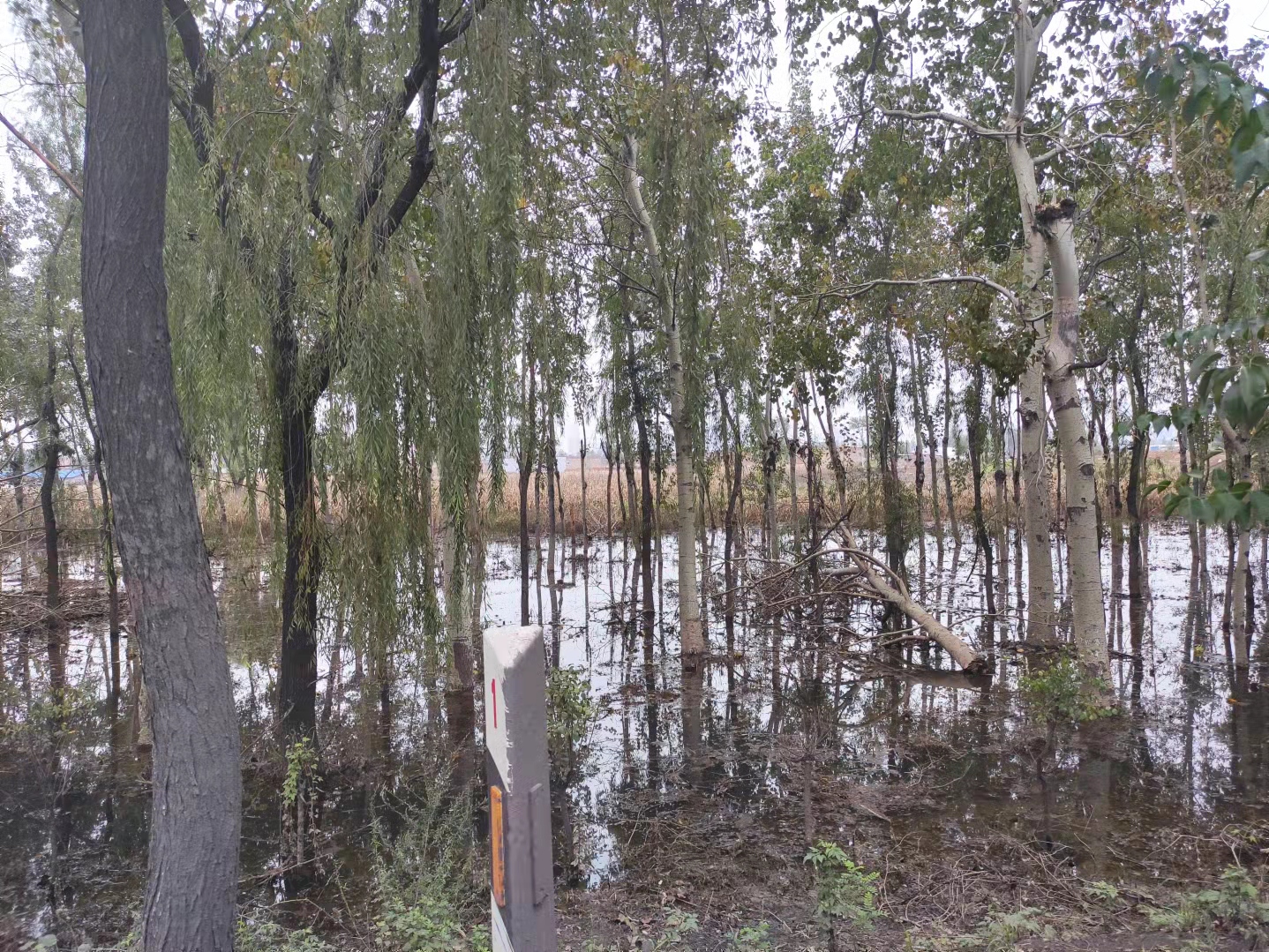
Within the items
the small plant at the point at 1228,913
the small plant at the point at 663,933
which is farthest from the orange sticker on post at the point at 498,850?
the small plant at the point at 1228,913

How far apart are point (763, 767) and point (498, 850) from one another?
5404 mm

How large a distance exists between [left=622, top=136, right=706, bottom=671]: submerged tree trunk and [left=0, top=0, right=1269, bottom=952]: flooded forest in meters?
0.08

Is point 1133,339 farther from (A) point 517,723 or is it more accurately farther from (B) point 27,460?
(B) point 27,460

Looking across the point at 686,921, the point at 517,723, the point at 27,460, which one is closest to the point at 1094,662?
the point at 686,921

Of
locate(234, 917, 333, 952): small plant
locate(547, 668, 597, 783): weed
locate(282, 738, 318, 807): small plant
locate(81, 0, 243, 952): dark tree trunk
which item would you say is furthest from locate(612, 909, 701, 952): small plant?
locate(547, 668, 597, 783): weed

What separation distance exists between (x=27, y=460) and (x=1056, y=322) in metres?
13.6

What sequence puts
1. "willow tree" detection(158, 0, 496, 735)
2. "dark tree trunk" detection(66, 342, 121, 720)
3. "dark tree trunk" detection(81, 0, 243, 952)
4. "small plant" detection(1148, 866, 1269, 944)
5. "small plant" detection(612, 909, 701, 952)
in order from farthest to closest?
"dark tree trunk" detection(66, 342, 121, 720)
"willow tree" detection(158, 0, 496, 735)
"small plant" detection(612, 909, 701, 952)
"small plant" detection(1148, 866, 1269, 944)
"dark tree trunk" detection(81, 0, 243, 952)

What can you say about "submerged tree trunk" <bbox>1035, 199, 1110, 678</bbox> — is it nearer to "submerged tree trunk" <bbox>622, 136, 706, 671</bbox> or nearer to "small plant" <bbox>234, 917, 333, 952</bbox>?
"submerged tree trunk" <bbox>622, 136, 706, 671</bbox>

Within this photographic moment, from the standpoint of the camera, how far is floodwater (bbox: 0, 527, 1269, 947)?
4.96 meters

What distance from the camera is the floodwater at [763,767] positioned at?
4.96 metres

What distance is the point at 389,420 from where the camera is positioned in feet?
14.7

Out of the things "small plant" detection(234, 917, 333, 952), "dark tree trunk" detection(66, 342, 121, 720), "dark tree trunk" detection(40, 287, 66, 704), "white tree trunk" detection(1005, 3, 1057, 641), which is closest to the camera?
"small plant" detection(234, 917, 333, 952)

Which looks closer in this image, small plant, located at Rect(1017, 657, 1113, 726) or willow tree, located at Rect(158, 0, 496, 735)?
willow tree, located at Rect(158, 0, 496, 735)

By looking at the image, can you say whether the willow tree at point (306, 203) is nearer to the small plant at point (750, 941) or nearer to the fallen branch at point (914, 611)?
the small plant at point (750, 941)
